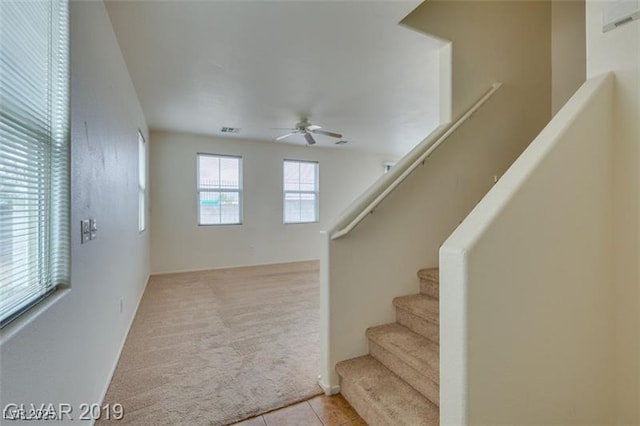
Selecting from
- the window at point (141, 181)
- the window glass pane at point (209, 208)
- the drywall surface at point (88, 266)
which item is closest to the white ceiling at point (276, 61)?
the drywall surface at point (88, 266)

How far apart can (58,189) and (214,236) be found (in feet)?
14.9

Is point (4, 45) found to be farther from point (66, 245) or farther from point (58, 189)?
point (66, 245)

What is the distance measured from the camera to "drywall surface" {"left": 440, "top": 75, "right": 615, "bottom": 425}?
1052mm

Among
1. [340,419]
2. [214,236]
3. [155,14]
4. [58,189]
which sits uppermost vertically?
[155,14]

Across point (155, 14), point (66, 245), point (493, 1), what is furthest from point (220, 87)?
point (493, 1)

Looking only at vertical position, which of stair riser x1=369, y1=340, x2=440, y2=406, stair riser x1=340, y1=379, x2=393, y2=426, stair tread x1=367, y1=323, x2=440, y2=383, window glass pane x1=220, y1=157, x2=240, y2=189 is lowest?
stair riser x1=340, y1=379, x2=393, y2=426

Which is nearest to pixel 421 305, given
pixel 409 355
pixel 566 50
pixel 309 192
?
pixel 409 355

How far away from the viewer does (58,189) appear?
4.44ft

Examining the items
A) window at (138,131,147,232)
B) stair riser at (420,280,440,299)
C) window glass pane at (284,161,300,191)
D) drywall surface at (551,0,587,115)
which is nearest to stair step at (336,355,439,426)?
stair riser at (420,280,440,299)

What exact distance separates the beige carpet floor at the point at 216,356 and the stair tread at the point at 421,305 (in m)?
0.81

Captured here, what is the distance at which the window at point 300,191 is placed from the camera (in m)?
6.55

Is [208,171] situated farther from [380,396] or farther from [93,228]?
[380,396]

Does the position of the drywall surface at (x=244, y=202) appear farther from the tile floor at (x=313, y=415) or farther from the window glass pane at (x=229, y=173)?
the tile floor at (x=313, y=415)

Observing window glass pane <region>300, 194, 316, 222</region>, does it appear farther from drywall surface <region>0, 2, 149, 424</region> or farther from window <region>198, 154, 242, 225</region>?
drywall surface <region>0, 2, 149, 424</region>
